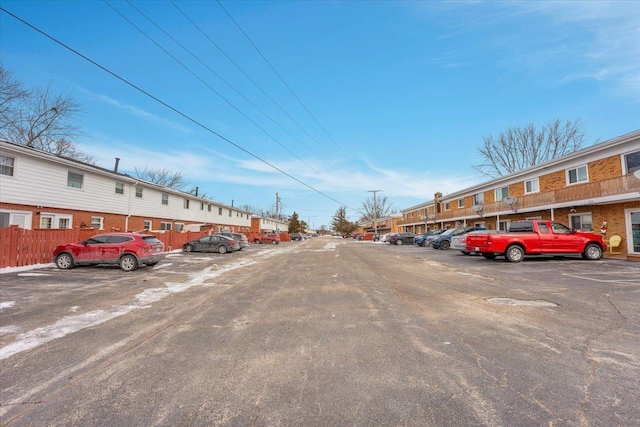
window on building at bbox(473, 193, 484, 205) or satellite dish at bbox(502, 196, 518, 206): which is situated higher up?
window on building at bbox(473, 193, 484, 205)

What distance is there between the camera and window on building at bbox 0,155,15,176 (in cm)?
1469

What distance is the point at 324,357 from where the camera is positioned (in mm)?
3891

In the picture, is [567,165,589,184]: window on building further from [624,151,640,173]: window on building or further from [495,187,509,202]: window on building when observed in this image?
[495,187,509,202]: window on building

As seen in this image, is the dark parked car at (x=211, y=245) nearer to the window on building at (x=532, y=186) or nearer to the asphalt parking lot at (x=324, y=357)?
the asphalt parking lot at (x=324, y=357)

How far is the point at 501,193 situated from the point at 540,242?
16.8 metres

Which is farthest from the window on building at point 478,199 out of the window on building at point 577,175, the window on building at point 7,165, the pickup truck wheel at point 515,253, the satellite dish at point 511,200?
the window on building at point 7,165

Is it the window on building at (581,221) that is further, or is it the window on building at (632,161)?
the window on building at (581,221)

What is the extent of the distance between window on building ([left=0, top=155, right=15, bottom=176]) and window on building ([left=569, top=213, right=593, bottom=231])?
104 feet

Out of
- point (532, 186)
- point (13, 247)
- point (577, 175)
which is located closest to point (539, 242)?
point (577, 175)

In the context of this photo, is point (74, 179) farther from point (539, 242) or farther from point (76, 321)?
point (539, 242)

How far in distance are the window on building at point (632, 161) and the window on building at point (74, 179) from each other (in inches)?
1221

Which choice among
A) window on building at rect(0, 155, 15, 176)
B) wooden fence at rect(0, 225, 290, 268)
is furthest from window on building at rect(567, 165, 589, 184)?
window on building at rect(0, 155, 15, 176)

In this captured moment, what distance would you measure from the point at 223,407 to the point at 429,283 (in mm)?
7560

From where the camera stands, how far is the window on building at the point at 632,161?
52.5 ft
